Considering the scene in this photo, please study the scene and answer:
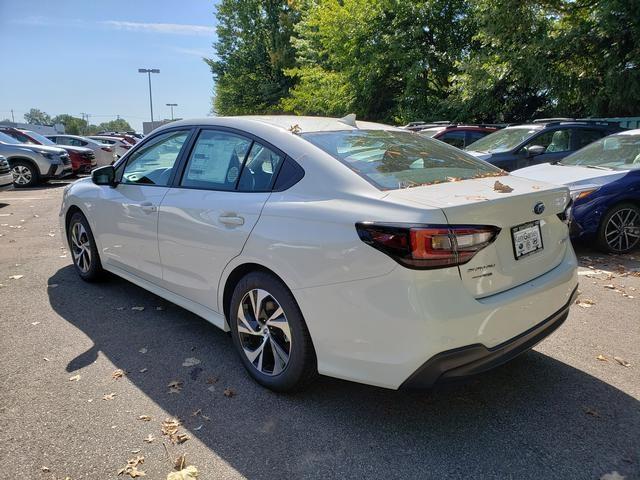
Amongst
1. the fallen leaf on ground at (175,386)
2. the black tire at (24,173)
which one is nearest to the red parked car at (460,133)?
the fallen leaf on ground at (175,386)

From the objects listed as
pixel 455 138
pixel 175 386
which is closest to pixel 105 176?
pixel 175 386

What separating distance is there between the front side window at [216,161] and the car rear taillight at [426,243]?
4.16 feet

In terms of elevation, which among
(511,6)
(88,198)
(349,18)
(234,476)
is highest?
(349,18)

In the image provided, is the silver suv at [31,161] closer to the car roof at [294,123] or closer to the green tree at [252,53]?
the car roof at [294,123]

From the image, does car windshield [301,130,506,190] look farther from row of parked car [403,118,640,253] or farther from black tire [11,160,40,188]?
black tire [11,160,40,188]

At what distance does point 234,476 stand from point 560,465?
1499 millimetres

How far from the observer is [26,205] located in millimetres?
10922

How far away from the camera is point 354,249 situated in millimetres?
2375

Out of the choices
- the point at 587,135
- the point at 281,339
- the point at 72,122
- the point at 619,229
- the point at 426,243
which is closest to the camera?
the point at 426,243

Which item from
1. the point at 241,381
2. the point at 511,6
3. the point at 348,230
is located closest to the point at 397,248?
the point at 348,230

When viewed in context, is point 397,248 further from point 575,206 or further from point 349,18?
point 349,18

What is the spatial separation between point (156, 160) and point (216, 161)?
0.89m

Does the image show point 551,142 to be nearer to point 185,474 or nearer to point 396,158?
point 396,158

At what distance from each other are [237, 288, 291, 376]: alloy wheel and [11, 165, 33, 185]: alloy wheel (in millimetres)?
13864
